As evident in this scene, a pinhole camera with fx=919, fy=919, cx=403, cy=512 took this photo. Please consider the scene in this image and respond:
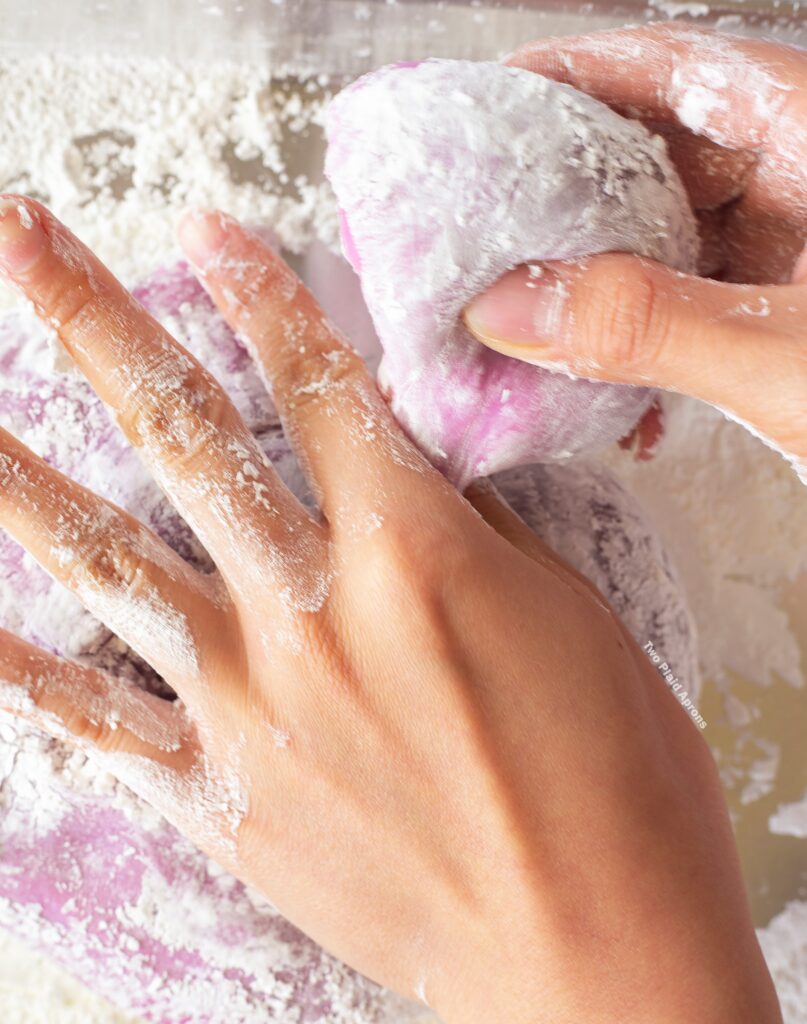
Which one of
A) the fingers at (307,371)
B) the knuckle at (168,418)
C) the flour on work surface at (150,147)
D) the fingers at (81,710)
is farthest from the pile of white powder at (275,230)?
the fingers at (81,710)

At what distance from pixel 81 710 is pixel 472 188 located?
0.38 meters

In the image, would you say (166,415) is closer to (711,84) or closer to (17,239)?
(17,239)

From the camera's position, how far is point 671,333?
17.8 inches

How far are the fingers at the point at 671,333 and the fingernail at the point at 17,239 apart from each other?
0.27 metres

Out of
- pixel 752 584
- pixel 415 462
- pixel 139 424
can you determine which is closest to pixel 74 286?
pixel 139 424

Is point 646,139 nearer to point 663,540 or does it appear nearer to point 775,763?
point 663,540

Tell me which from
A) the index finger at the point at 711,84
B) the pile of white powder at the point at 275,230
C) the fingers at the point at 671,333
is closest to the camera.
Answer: the fingers at the point at 671,333

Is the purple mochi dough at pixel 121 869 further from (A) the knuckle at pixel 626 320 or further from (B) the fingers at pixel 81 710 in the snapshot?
(A) the knuckle at pixel 626 320

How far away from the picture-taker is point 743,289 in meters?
0.47

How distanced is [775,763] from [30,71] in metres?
0.92

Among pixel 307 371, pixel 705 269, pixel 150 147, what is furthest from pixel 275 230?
pixel 705 269

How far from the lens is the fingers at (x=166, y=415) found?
0.54 metres

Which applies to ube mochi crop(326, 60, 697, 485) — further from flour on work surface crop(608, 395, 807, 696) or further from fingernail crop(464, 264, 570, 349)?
flour on work surface crop(608, 395, 807, 696)

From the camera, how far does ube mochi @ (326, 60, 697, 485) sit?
481 mm
